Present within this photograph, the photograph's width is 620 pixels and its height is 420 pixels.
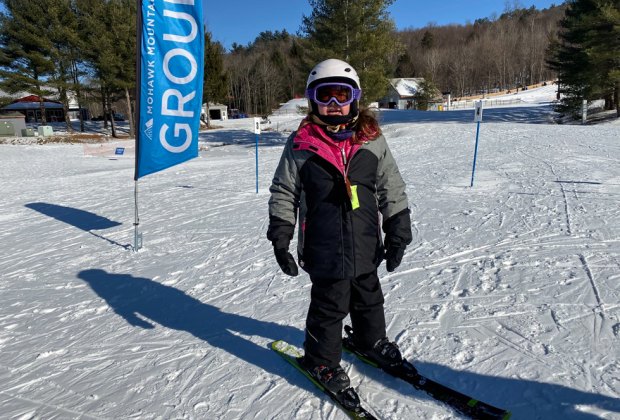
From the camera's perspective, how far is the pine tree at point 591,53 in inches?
859

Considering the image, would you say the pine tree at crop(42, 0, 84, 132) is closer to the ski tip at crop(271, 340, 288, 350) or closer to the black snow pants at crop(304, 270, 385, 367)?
the ski tip at crop(271, 340, 288, 350)

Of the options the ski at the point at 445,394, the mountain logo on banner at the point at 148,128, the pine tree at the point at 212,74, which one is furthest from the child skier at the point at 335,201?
the pine tree at the point at 212,74

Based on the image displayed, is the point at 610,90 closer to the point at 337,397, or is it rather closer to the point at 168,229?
the point at 168,229

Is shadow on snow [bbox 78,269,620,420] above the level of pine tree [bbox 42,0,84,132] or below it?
below

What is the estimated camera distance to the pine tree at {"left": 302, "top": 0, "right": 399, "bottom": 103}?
2117 centimetres

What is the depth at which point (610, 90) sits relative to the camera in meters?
25.4

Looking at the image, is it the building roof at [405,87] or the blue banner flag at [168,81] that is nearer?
the blue banner flag at [168,81]

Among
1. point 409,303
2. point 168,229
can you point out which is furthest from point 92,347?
point 168,229

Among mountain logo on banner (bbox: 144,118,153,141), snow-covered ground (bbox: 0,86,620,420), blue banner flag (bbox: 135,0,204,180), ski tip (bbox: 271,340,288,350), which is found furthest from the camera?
mountain logo on banner (bbox: 144,118,153,141)

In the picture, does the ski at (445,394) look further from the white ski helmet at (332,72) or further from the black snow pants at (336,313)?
the white ski helmet at (332,72)

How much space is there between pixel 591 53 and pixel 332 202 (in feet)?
85.9

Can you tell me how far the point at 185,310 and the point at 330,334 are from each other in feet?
6.65

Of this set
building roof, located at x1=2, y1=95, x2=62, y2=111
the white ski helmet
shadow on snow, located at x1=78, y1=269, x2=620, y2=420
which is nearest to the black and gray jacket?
the white ski helmet

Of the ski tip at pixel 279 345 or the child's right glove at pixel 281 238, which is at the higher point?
the child's right glove at pixel 281 238
